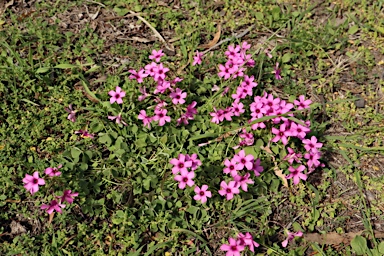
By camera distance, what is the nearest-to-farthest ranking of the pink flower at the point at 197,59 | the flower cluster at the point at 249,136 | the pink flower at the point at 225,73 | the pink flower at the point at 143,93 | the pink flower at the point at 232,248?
1. the pink flower at the point at 232,248
2. the flower cluster at the point at 249,136
3. the pink flower at the point at 143,93
4. the pink flower at the point at 225,73
5. the pink flower at the point at 197,59

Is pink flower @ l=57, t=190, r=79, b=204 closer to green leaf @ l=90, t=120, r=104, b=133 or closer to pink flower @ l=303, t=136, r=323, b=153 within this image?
green leaf @ l=90, t=120, r=104, b=133

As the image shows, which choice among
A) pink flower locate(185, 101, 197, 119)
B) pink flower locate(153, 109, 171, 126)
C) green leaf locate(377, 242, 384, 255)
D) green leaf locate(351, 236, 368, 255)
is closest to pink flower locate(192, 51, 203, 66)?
pink flower locate(185, 101, 197, 119)

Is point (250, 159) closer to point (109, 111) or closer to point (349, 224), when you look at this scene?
point (349, 224)

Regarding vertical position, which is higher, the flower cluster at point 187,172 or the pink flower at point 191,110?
the pink flower at point 191,110

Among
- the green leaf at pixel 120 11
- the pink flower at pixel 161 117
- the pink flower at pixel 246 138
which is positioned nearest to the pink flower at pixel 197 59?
the pink flower at pixel 161 117

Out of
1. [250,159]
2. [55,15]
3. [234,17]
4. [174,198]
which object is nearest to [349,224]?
[250,159]

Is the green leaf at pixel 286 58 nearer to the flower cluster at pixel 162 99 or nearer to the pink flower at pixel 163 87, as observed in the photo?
the flower cluster at pixel 162 99

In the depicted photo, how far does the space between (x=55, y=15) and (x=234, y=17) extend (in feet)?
5.42

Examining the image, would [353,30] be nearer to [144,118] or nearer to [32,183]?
[144,118]

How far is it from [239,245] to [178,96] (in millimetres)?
1125

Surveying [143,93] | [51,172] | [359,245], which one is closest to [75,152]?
[51,172]

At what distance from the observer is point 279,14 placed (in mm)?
3811

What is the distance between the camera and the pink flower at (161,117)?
9.53ft

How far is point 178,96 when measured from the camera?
300 cm
